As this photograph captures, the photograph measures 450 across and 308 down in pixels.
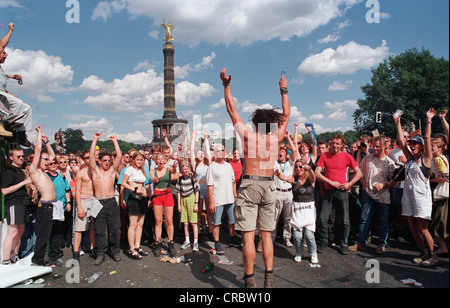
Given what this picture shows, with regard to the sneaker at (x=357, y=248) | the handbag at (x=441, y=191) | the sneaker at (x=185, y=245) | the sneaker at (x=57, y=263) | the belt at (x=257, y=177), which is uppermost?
the belt at (x=257, y=177)

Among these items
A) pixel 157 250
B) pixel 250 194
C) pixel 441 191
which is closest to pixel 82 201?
pixel 157 250

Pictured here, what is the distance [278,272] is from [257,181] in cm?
153

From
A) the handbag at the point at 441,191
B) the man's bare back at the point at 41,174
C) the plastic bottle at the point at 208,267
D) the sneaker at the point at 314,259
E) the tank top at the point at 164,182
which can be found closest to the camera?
the handbag at the point at 441,191

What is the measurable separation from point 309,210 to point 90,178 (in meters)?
3.92

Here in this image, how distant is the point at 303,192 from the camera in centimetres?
463

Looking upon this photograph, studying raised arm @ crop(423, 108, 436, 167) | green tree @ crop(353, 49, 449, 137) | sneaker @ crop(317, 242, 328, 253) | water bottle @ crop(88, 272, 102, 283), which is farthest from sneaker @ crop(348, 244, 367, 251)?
green tree @ crop(353, 49, 449, 137)

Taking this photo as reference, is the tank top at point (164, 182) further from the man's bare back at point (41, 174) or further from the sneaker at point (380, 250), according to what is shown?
the sneaker at point (380, 250)

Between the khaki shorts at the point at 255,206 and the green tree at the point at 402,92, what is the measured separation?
92.3 ft

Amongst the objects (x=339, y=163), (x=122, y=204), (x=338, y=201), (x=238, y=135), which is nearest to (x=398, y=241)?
(x=338, y=201)

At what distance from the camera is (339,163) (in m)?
4.92

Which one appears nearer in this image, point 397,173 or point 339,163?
point 397,173

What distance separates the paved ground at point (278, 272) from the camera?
11.8 feet

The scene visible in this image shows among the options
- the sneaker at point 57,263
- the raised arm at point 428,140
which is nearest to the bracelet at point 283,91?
the raised arm at point 428,140
